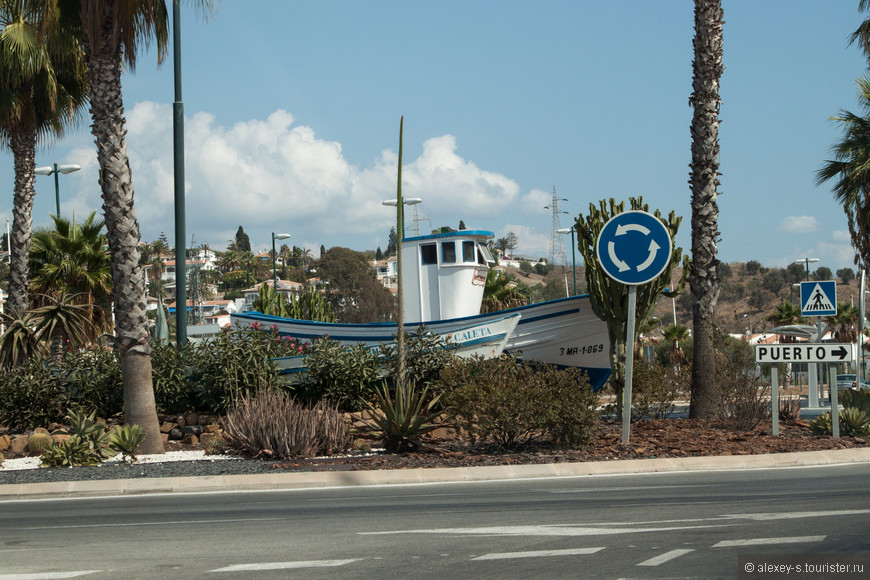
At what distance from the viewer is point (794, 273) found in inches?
3969

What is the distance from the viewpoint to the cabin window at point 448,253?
21734 mm

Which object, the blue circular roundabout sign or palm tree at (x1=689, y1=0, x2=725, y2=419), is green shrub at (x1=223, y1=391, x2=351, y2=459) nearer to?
the blue circular roundabout sign

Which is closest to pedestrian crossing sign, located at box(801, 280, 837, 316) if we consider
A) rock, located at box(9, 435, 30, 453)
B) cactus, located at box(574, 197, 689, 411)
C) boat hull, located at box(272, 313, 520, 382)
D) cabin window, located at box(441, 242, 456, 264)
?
cactus, located at box(574, 197, 689, 411)

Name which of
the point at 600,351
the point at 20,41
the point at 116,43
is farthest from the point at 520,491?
the point at 20,41

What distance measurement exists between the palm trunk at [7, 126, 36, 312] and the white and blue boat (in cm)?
574

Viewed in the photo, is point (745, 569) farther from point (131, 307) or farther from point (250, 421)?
point (131, 307)

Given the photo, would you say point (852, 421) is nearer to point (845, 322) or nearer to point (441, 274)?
point (441, 274)

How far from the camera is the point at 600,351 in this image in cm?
1998

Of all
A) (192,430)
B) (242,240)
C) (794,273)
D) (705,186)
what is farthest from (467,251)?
(242,240)

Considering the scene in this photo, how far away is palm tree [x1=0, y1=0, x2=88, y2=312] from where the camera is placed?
1919 centimetres

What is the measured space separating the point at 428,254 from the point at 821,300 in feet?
31.0

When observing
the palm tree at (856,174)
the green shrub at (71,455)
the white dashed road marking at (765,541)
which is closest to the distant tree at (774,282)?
the palm tree at (856,174)

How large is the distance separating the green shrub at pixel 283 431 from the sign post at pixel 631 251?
4.08 m

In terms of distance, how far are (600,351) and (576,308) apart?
1347 millimetres
